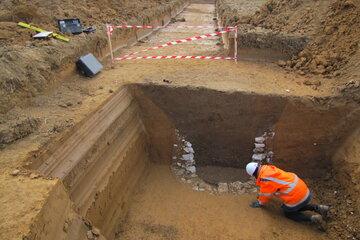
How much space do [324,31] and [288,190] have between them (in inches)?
182

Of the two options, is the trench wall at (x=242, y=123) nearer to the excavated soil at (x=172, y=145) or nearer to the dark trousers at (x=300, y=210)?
the excavated soil at (x=172, y=145)

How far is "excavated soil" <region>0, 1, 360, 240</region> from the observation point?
5.16 metres

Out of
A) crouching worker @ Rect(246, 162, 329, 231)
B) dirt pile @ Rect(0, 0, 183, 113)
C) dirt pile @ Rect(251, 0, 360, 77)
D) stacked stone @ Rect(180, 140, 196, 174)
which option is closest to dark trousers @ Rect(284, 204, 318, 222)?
crouching worker @ Rect(246, 162, 329, 231)

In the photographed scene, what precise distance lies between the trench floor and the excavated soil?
0.07 ft

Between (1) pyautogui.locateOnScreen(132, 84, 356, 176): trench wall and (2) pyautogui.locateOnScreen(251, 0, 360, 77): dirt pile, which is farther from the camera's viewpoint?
(2) pyautogui.locateOnScreen(251, 0, 360, 77): dirt pile

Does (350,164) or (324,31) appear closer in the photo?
(350,164)

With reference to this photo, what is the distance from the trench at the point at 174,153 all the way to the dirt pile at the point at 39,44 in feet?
4.87

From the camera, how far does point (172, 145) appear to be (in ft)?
26.2

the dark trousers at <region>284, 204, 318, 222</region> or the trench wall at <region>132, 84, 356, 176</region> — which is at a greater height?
the trench wall at <region>132, 84, 356, 176</region>

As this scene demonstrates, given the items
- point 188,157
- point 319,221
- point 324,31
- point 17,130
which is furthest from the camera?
point 324,31

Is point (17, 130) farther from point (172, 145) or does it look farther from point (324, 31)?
point (324, 31)

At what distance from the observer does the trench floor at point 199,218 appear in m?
6.05

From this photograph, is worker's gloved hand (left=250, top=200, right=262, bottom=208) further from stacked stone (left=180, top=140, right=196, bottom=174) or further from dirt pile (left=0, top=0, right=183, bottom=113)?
dirt pile (left=0, top=0, right=183, bottom=113)

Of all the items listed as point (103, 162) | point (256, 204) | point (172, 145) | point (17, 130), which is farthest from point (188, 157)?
point (17, 130)
